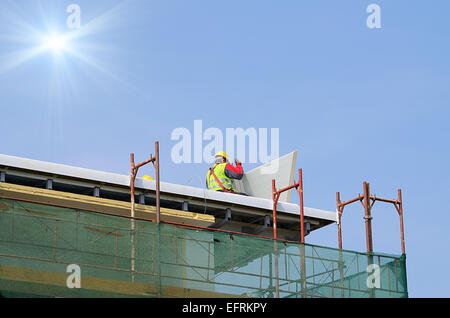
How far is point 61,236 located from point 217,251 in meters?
3.88

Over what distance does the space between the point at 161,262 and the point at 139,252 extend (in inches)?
23.2

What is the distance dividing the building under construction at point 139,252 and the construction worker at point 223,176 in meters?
3.26

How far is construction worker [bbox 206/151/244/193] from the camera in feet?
100

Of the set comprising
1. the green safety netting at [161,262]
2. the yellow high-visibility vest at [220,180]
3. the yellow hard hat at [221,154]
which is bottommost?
the green safety netting at [161,262]

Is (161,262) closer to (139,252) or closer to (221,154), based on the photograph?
(139,252)

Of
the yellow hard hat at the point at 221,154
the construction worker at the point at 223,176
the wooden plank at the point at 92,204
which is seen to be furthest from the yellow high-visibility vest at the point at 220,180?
the wooden plank at the point at 92,204

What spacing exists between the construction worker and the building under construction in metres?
3.26

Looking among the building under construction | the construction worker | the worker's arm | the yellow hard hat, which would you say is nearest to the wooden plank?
the building under construction

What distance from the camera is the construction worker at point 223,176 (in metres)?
30.5

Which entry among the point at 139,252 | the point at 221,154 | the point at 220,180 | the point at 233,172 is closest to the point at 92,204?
the point at 139,252

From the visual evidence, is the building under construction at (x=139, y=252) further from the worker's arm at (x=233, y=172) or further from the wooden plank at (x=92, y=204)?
the worker's arm at (x=233, y=172)

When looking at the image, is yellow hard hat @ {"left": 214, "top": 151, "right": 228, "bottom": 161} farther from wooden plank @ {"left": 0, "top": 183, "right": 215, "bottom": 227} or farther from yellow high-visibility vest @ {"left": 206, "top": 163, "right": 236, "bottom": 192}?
wooden plank @ {"left": 0, "top": 183, "right": 215, "bottom": 227}
